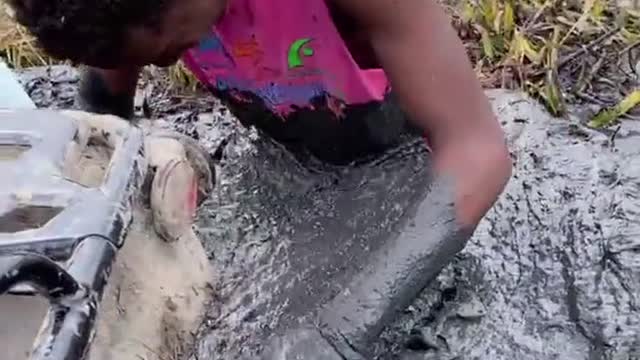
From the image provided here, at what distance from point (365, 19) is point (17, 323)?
826 millimetres

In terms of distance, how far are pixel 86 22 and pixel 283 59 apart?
667 mm

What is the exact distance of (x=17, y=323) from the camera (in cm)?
133

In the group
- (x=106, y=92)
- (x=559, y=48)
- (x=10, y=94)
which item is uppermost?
(x=10, y=94)

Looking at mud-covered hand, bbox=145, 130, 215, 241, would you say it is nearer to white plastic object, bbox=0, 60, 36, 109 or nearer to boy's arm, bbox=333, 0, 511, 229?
white plastic object, bbox=0, 60, 36, 109

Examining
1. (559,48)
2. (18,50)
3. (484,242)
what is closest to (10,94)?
(484,242)

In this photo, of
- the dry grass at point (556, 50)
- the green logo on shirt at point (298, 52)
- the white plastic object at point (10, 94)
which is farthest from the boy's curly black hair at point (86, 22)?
the dry grass at point (556, 50)

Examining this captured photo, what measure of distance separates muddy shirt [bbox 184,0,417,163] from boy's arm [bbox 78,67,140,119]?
0.20m

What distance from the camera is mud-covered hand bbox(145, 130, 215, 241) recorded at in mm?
1624

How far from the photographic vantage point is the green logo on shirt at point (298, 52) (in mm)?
2150

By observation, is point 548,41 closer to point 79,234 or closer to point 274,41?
point 274,41

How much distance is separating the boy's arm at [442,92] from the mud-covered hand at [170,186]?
36 cm

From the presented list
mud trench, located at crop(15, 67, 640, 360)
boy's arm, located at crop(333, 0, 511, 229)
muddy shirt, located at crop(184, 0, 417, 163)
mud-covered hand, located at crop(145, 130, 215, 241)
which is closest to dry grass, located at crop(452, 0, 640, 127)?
mud trench, located at crop(15, 67, 640, 360)

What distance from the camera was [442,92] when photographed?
6.28 feet

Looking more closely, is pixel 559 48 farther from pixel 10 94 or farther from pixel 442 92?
pixel 10 94
